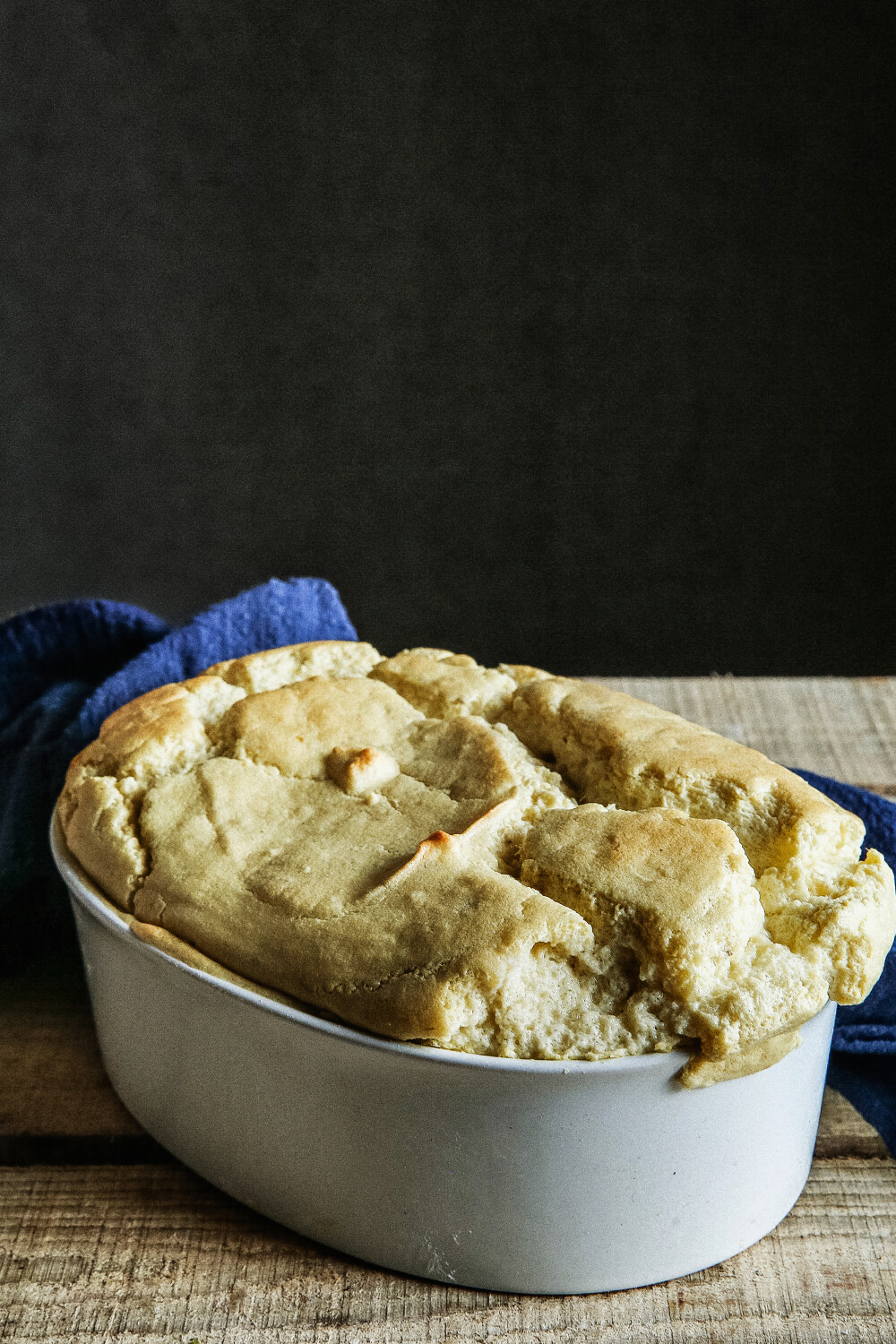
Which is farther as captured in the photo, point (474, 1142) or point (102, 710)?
point (102, 710)

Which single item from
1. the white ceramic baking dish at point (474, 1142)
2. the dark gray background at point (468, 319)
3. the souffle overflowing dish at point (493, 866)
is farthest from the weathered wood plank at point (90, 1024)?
the dark gray background at point (468, 319)

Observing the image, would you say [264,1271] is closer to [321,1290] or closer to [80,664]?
[321,1290]

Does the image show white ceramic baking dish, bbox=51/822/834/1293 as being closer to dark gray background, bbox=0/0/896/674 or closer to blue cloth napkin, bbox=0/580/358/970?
blue cloth napkin, bbox=0/580/358/970

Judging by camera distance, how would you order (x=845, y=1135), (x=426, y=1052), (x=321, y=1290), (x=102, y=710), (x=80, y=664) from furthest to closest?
(x=80, y=664), (x=102, y=710), (x=845, y=1135), (x=321, y=1290), (x=426, y=1052)

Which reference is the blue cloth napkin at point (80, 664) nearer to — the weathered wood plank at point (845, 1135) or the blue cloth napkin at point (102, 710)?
the blue cloth napkin at point (102, 710)

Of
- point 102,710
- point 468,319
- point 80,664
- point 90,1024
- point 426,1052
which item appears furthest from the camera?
point 468,319

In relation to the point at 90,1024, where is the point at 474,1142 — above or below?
above

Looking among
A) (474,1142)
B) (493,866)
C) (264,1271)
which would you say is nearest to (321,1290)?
(264,1271)
